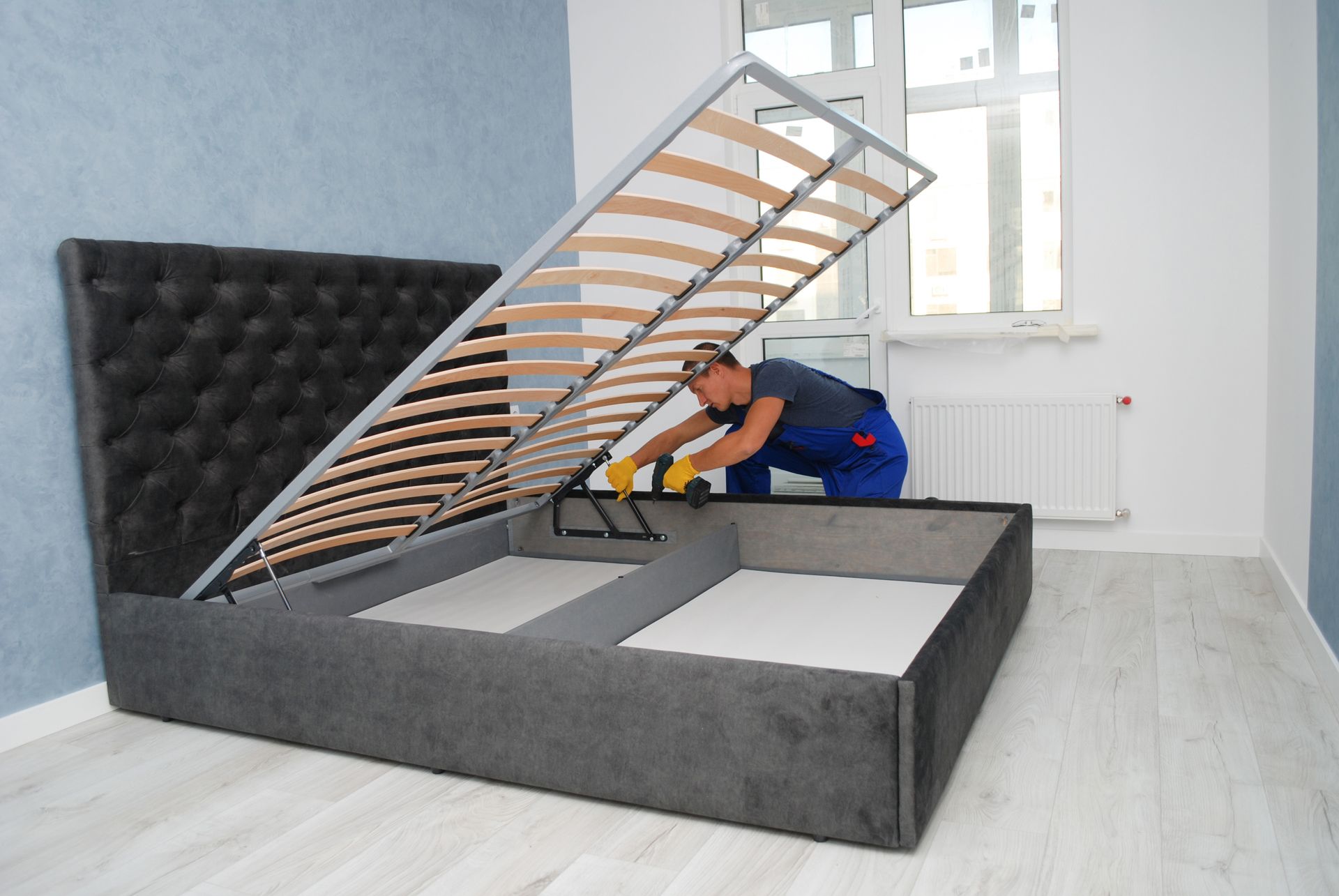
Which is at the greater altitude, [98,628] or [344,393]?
[344,393]

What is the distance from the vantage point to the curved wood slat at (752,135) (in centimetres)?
207

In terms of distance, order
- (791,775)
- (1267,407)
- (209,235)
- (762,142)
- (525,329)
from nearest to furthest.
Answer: (791,775), (762,142), (209,235), (1267,407), (525,329)

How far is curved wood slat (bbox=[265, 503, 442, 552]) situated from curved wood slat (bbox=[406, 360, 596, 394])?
2.01ft

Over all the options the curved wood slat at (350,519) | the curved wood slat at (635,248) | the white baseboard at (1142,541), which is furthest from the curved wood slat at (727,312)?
the white baseboard at (1142,541)

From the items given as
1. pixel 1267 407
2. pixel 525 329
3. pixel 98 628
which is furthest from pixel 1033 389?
pixel 98 628

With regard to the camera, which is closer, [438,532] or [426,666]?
[426,666]

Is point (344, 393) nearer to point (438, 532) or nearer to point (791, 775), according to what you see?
point (438, 532)

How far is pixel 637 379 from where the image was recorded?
3.35 m

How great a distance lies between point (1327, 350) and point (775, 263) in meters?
1.58

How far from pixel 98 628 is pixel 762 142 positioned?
2.29 m

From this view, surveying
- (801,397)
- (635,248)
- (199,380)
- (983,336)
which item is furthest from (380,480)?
(983,336)

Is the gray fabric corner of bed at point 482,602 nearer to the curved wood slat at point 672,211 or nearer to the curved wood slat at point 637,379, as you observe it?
the curved wood slat at point 637,379

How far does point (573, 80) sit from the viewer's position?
5.39 m

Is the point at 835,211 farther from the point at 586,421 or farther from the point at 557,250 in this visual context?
the point at 586,421
